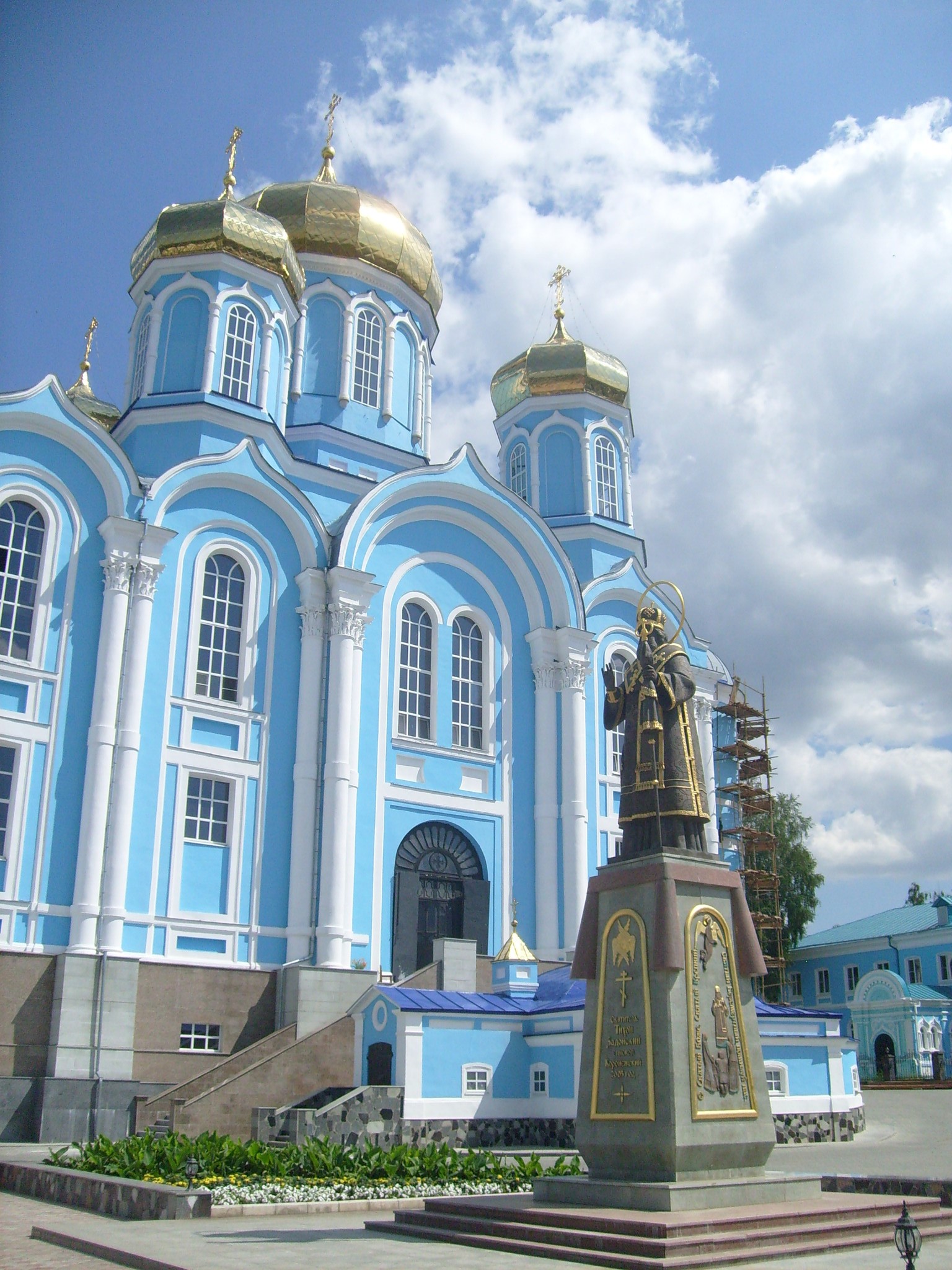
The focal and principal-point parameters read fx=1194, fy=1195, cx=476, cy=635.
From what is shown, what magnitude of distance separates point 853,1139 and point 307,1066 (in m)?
7.87

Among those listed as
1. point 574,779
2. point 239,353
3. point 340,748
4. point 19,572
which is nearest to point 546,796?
point 574,779

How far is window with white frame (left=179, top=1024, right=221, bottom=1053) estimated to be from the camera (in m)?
17.2

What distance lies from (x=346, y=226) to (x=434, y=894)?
14570mm

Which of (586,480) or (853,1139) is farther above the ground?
(586,480)

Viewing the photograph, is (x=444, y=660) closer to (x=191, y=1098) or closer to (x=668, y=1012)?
(x=191, y=1098)

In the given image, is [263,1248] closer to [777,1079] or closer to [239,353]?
[777,1079]

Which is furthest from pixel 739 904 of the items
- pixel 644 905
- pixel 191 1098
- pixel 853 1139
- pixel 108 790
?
pixel 108 790

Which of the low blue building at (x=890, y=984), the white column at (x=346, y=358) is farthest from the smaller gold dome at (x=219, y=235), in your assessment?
the low blue building at (x=890, y=984)

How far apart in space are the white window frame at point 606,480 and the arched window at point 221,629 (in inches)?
402

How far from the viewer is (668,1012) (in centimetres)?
888

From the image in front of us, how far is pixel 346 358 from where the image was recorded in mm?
25609

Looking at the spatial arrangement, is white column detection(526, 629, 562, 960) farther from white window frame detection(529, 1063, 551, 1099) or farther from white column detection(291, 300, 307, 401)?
white column detection(291, 300, 307, 401)

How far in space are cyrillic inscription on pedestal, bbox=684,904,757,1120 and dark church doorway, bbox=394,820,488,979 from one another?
11.2 meters

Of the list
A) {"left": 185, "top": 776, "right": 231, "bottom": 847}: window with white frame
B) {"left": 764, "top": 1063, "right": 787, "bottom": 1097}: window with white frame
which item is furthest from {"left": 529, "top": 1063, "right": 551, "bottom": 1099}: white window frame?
{"left": 185, "top": 776, "right": 231, "bottom": 847}: window with white frame
